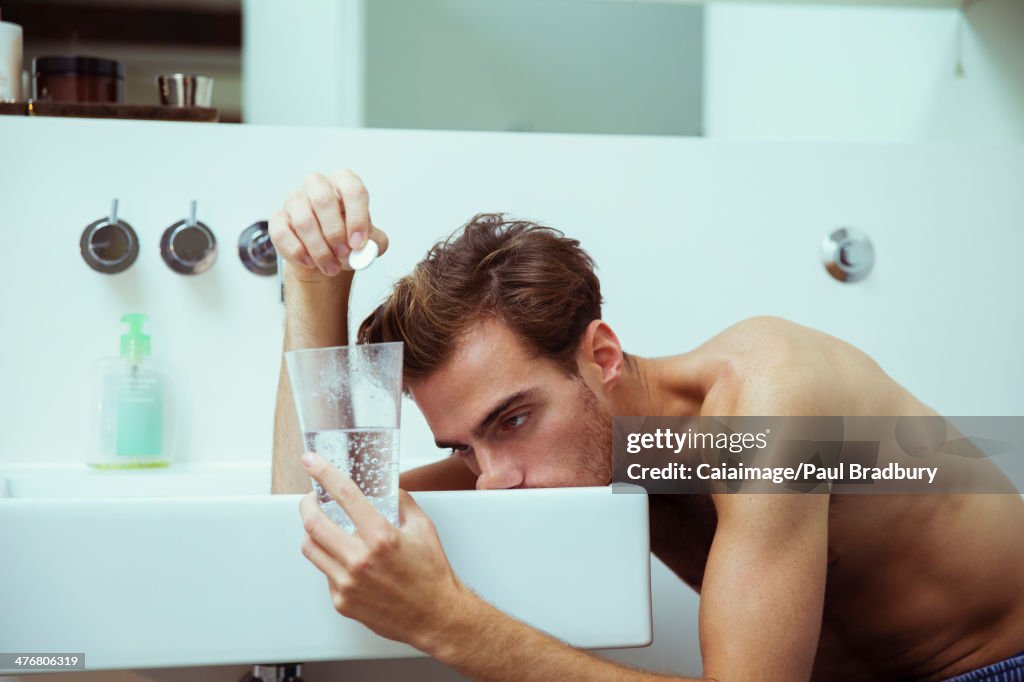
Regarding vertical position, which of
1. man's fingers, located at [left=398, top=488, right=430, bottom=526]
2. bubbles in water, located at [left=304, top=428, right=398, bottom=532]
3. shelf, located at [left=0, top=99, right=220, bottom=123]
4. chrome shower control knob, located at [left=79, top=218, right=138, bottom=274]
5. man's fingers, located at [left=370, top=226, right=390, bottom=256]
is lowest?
man's fingers, located at [left=398, top=488, right=430, bottom=526]

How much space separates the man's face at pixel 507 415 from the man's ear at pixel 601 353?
0.19ft

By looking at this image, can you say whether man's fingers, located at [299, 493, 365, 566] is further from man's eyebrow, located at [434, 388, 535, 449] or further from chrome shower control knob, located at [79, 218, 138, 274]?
chrome shower control knob, located at [79, 218, 138, 274]

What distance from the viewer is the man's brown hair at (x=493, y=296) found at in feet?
3.36

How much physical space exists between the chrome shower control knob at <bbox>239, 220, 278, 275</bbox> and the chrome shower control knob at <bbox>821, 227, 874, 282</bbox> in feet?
2.50

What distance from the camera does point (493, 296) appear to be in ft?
3.50

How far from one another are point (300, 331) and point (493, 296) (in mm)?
213

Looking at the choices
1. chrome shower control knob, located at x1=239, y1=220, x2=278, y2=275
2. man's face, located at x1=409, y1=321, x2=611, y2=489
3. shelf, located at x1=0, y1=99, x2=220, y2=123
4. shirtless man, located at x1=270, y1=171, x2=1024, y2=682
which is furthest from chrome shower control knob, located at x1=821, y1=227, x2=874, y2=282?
shelf, located at x1=0, y1=99, x2=220, y2=123

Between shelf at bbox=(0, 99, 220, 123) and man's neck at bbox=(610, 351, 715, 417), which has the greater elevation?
shelf at bbox=(0, 99, 220, 123)

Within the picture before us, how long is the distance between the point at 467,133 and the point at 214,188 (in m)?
0.34

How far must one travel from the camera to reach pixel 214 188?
4.14 feet

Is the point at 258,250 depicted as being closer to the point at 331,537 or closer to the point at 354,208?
the point at 354,208

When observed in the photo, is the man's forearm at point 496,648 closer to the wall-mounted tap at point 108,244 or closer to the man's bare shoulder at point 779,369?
the man's bare shoulder at point 779,369

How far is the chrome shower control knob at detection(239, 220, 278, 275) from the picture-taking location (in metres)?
1.24

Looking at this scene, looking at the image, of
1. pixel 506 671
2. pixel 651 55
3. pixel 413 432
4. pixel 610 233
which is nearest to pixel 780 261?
pixel 610 233
